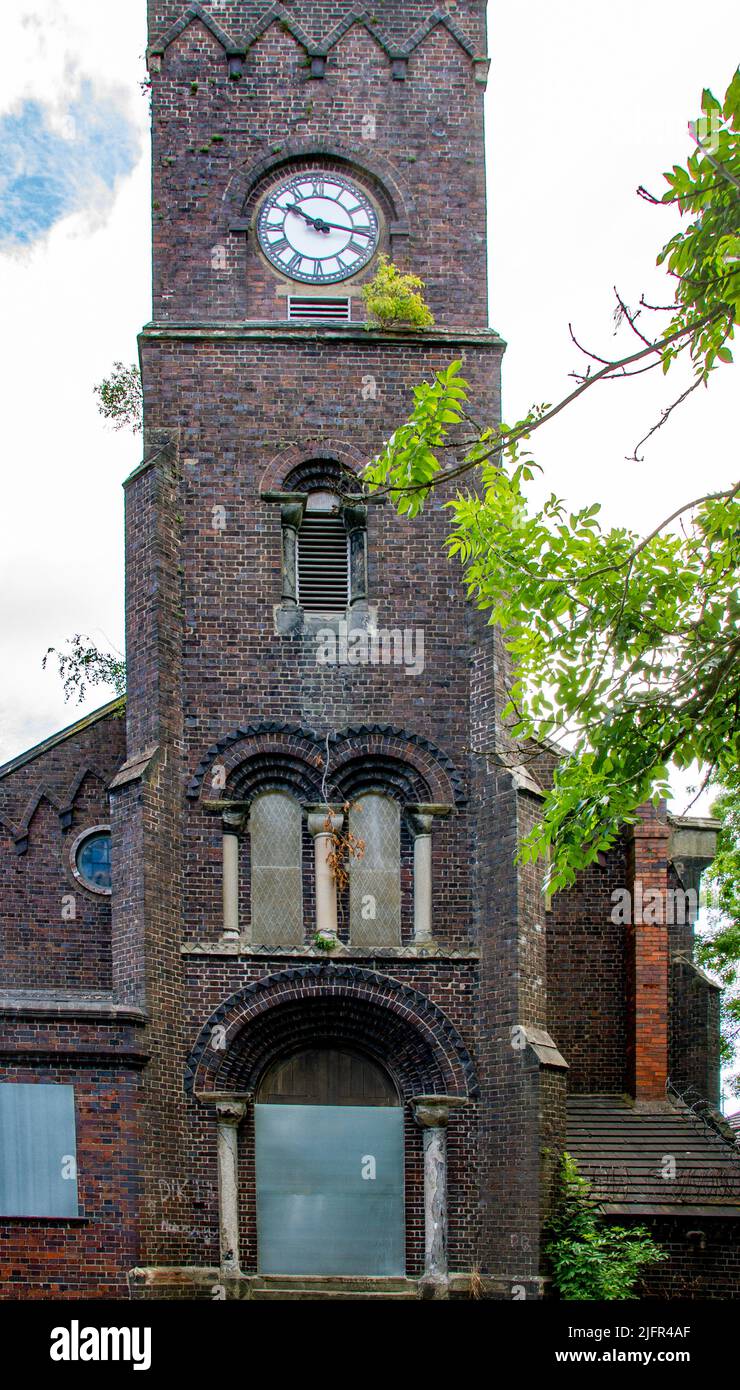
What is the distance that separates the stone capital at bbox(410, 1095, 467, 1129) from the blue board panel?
0.34 metres

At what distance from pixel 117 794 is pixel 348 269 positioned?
756 centimetres

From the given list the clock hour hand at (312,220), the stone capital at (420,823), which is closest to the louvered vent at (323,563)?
the stone capital at (420,823)

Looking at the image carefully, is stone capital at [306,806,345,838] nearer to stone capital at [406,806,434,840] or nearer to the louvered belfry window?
stone capital at [406,806,434,840]

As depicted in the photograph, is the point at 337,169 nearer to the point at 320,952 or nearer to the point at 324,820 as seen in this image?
the point at 324,820

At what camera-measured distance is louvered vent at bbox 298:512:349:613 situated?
2305cm

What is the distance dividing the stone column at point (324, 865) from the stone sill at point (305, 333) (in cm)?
595

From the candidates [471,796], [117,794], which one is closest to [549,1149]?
[471,796]

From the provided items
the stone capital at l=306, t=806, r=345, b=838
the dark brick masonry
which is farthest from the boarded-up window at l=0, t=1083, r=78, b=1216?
the stone capital at l=306, t=806, r=345, b=838

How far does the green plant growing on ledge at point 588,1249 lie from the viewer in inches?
781

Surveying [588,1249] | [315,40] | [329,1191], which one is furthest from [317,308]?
[588,1249]

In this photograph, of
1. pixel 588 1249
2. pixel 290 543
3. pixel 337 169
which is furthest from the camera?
pixel 337 169

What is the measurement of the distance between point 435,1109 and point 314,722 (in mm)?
4666

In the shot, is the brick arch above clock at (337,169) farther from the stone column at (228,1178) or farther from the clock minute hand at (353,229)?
the stone column at (228,1178)

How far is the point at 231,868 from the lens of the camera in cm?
2188
